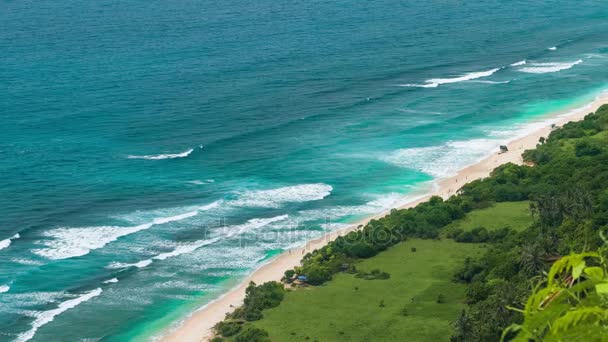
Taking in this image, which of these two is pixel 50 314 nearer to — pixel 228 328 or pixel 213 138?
pixel 228 328

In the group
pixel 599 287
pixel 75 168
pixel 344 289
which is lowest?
pixel 344 289

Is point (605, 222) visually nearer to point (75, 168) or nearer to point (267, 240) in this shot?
point (267, 240)

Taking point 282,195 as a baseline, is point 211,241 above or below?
below

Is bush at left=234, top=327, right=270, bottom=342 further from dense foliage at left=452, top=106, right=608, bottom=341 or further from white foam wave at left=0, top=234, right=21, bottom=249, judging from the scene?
white foam wave at left=0, top=234, right=21, bottom=249

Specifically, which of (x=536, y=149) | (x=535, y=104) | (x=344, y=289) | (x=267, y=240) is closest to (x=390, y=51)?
(x=535, y=104)

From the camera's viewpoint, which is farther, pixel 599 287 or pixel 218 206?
pixel 218 206

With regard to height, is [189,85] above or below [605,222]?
above

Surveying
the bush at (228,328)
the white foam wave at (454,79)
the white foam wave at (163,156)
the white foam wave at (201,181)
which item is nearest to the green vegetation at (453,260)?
the bush at (228,328)

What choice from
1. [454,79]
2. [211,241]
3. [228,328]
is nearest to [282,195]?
[211,241]
